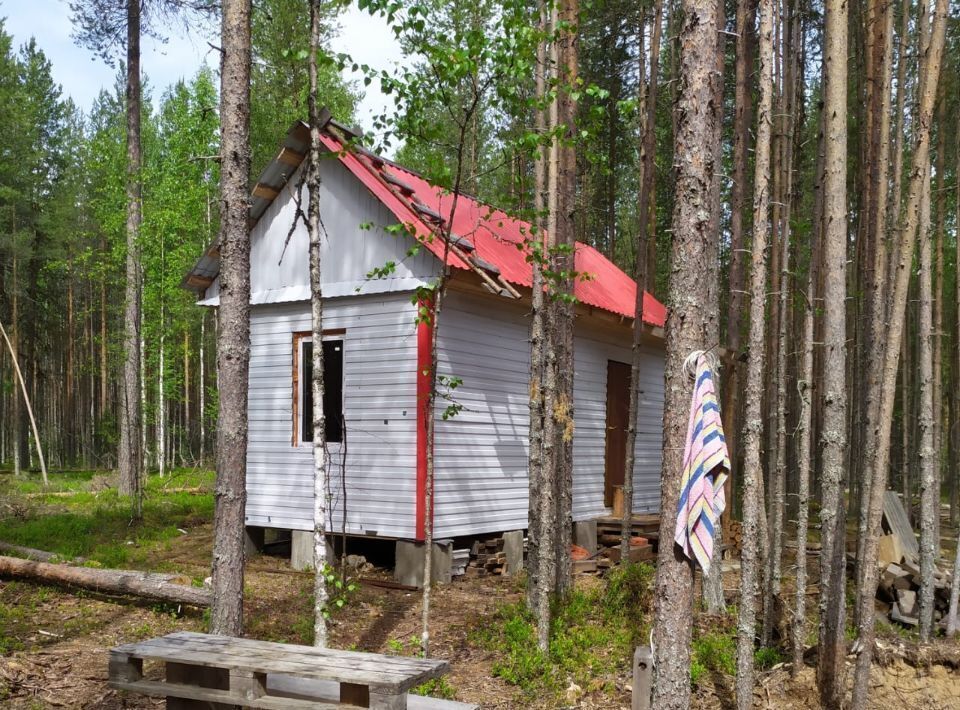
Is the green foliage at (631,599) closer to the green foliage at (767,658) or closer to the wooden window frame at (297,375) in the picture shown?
the green foliage at (767,658)

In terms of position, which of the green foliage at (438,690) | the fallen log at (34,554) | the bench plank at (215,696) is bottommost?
the green foliage at (438,690)

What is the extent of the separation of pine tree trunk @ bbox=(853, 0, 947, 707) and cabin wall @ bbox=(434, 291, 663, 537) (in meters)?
5.32

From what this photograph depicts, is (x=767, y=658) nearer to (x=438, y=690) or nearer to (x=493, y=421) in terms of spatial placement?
(x=438, y=690)

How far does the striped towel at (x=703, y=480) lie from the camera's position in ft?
14.6

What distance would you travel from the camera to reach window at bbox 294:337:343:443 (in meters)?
11.1

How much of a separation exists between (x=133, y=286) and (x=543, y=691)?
1329 cm

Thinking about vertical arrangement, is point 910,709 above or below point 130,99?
below

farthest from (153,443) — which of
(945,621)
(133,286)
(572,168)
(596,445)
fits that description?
(945,621)

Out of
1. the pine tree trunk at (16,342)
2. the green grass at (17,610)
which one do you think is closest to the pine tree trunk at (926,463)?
the green grass at (17,610)

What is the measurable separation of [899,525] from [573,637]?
700 cm

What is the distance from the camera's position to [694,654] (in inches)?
313

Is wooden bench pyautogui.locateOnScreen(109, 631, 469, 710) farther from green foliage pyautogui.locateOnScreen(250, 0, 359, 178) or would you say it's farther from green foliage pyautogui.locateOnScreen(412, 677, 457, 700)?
green foliage pyautogui.locateOnScreen(250, 0, 359, 178)

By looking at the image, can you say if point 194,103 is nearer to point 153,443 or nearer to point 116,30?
point 116,30

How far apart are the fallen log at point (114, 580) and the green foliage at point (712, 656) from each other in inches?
196
